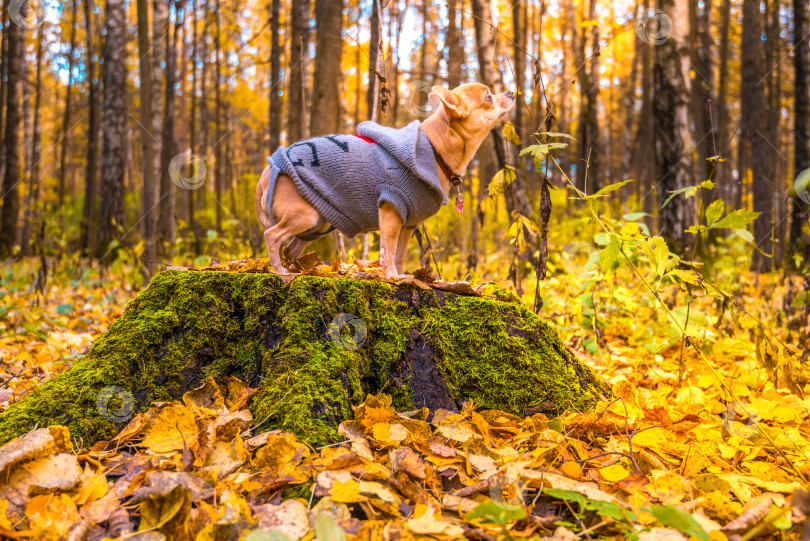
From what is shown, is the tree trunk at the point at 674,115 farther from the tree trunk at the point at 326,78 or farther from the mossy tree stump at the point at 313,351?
the mossy tree stump at the point at 313,351

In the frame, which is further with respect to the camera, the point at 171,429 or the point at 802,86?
the point at 802,86

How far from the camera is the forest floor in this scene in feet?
5.02

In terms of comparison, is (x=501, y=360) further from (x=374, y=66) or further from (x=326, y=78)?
(x=326, y=78)

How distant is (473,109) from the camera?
3322 mm

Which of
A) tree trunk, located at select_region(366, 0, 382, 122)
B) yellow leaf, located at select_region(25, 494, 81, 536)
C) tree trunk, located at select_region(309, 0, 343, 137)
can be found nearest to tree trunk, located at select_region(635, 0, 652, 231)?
tree trunk, located at select_region(366, 0, 382, 122)

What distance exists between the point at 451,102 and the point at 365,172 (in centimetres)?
72

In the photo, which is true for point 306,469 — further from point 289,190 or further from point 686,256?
point 686,256

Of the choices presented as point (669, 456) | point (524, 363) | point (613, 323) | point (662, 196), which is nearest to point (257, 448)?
point (524, 363)

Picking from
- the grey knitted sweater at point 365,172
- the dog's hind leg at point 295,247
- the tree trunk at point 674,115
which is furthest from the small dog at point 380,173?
the tree trunk at point 674,115

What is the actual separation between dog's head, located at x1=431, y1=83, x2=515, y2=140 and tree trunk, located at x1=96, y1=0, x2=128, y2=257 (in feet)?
32.3

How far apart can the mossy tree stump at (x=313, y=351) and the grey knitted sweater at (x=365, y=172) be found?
0.78m

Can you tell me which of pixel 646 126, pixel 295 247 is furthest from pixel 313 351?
pixel 646 126

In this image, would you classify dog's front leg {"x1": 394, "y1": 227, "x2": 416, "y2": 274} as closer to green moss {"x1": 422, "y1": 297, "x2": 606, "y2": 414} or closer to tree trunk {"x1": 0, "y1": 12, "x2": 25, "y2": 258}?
green moss {"x1": 422, "y1": 297, "x2": 606, "y2": 414}

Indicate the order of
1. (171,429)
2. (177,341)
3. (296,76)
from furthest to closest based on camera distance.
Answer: (296,76), (177,341), (171,429)
